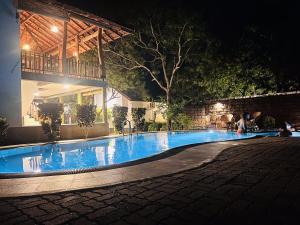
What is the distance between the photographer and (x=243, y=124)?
13.4 metres

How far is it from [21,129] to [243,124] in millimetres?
10618

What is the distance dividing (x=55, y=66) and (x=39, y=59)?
3.08ft

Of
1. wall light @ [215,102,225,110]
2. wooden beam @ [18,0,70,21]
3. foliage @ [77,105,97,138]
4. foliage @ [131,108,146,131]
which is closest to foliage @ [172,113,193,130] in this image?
wall light @ [215,102,225,110]

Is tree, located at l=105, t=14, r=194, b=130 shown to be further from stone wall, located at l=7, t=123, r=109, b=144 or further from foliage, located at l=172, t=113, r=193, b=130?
stone wall, located at l=7, t=123, r=109, b=144

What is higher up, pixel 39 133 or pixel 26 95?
pixel 26 95

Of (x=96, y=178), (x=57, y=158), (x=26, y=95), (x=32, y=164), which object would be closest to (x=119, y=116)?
(x=26, y=95)

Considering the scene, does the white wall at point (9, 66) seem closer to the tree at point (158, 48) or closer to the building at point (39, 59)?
the building at point (39, 59)

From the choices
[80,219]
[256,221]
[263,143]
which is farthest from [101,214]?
[263,143]

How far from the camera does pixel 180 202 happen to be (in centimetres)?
341

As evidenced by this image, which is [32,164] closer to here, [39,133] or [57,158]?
[57,158]

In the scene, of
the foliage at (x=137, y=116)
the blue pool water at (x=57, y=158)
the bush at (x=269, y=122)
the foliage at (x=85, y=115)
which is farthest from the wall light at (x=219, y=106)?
the blue pool water at (x=57, y=158)

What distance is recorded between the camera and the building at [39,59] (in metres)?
11.1

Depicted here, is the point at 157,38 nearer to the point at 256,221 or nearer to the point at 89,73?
the point at 89,73

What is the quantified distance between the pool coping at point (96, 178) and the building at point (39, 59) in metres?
7.04
